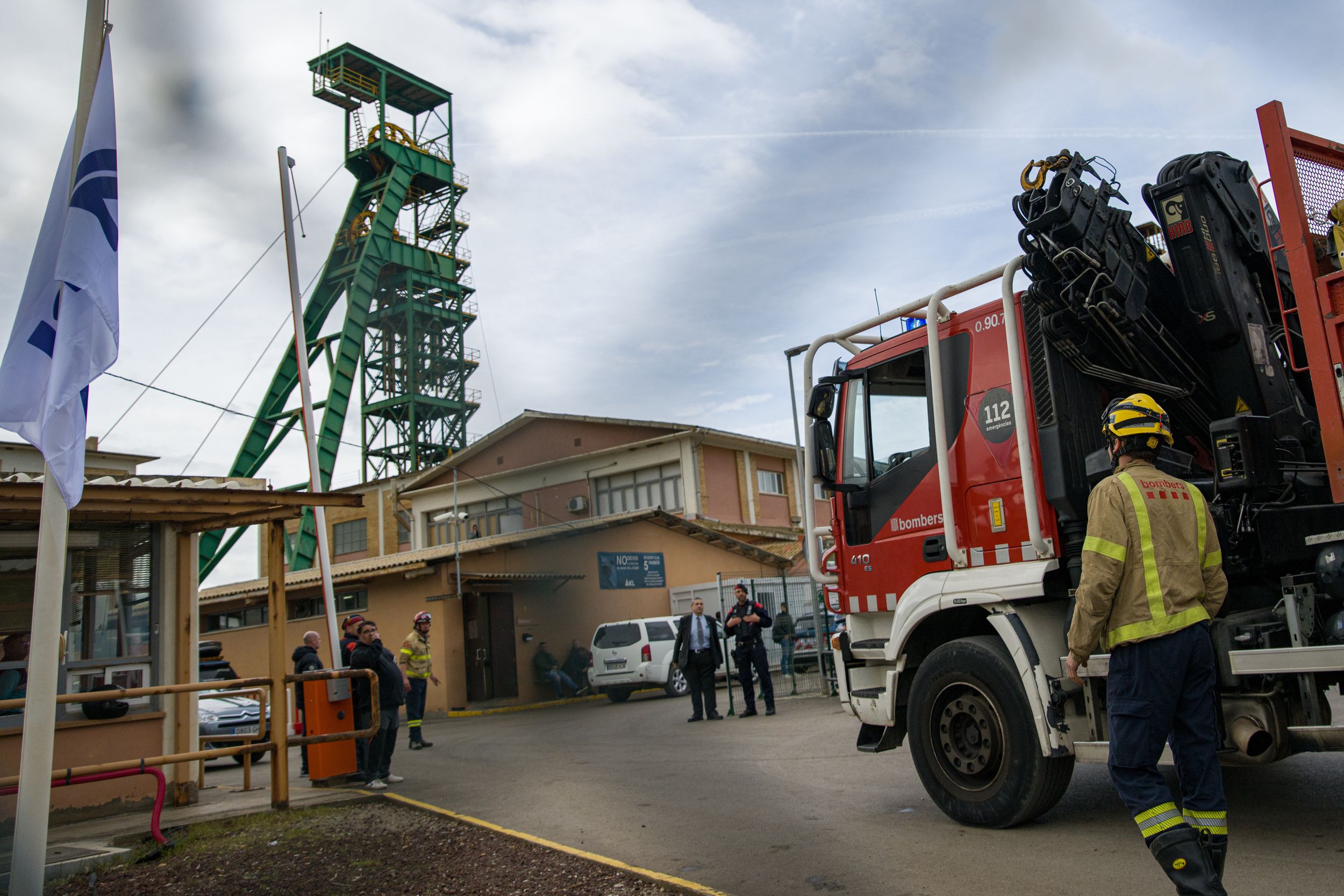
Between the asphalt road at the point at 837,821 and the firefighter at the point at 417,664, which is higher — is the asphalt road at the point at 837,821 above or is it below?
below

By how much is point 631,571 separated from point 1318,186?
70.0ft

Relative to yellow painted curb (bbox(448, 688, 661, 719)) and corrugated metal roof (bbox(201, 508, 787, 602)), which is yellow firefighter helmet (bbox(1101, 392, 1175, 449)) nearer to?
yellow painted curb (bbox(448, 688, 661, 719))

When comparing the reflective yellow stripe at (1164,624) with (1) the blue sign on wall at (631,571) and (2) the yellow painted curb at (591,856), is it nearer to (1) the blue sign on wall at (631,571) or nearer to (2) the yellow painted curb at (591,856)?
(2) the yellow painted curb at (591,856)

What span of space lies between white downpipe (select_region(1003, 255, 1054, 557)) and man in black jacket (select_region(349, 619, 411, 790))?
633 cm

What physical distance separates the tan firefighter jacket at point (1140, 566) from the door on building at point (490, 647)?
20.1m

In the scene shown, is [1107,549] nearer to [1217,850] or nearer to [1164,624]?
[1164,624]

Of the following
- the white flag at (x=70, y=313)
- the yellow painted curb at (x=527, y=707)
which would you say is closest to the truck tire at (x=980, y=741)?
the white flag at (x=70, y=313)

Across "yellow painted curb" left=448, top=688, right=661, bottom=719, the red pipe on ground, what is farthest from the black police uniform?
the red pipe on ground

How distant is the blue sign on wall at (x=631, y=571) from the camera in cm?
2498

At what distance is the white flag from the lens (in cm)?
472

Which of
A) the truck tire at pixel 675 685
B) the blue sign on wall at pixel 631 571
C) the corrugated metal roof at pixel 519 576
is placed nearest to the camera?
the truck tire at pixel 675 685

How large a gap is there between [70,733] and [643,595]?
713 inches

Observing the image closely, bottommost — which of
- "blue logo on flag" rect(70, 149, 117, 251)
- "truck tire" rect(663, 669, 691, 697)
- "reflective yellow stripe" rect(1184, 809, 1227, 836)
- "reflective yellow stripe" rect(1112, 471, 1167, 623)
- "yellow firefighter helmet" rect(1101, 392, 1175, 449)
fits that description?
"truck tire" rect(663, 669, 691, 697)

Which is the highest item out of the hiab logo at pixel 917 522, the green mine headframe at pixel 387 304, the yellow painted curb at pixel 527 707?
the green mine headframe at pixel 387 304
